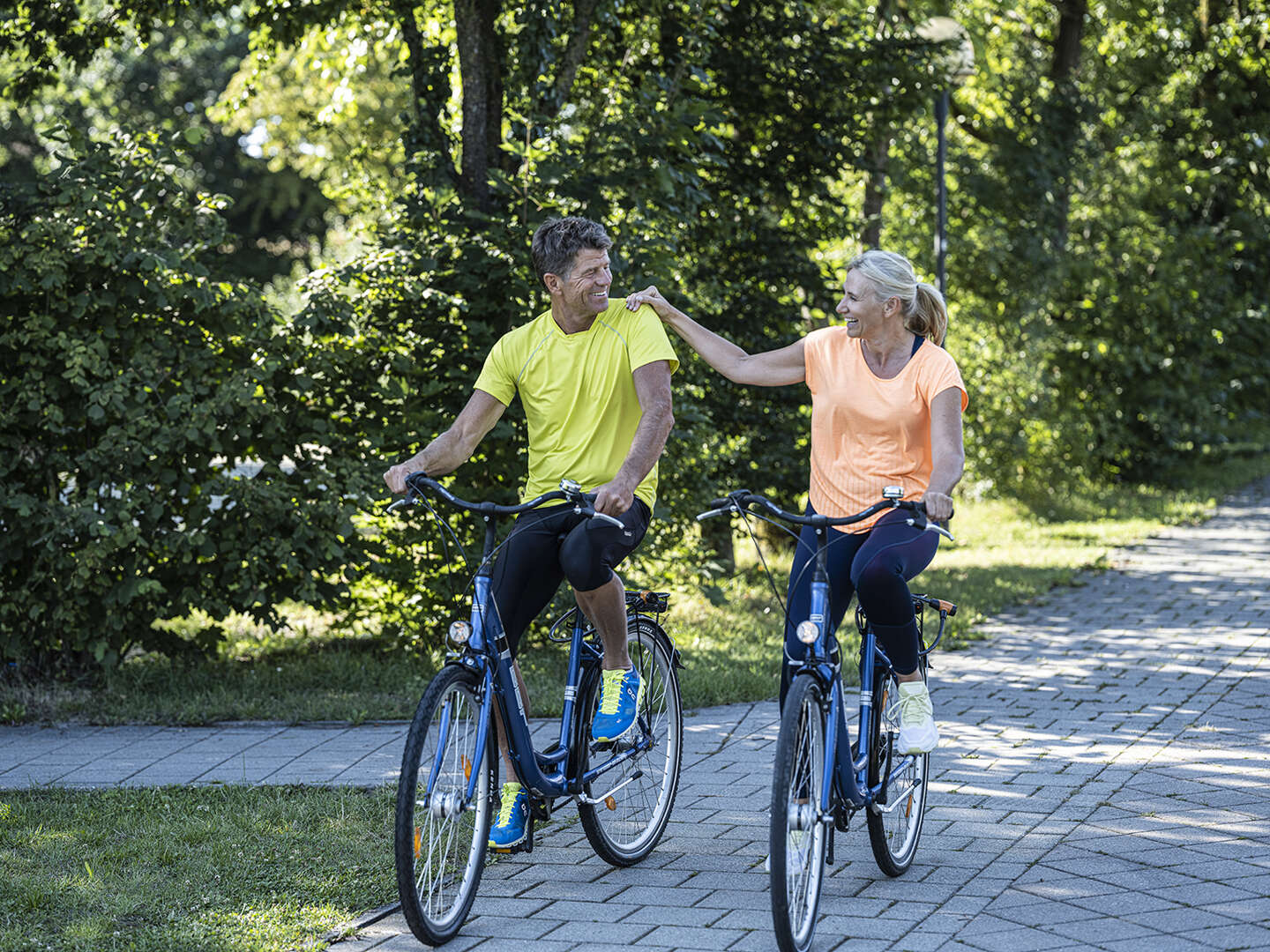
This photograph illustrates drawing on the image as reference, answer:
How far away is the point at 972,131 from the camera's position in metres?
17.7

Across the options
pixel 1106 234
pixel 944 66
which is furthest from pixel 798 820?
pixel 1106 234

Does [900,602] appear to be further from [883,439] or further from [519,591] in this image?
[519,591]

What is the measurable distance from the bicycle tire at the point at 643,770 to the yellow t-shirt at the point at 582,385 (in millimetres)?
600

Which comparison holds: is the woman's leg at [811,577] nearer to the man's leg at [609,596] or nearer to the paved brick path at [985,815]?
the man's leg at [609,596]

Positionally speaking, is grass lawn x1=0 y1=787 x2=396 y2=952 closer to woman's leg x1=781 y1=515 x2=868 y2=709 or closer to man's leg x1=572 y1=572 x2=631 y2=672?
man's leg x1=572 y1=572 x2=631 y2=672

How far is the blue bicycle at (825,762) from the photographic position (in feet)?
12.3

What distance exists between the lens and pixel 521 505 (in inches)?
164

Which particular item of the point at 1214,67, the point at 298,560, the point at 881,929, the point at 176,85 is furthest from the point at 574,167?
the point at 176,85

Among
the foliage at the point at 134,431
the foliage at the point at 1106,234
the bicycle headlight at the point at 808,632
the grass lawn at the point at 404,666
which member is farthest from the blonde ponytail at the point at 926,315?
the foliage at the point at 1106,234

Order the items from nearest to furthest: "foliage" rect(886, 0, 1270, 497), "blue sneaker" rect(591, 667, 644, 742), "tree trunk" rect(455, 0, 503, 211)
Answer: "blue sneaker" rect(591, 667, 644, 742)
"tree trunk" rect(455, 0, 503, 211)
"foliage" rect(886, 0, 1270, 497)

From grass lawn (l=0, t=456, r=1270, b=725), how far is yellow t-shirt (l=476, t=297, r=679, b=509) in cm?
248

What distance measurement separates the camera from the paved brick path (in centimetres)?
412

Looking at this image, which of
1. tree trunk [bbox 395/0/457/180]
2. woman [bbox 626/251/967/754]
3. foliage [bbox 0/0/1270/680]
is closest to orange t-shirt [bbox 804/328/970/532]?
woman [bbox 626/251/967/754]

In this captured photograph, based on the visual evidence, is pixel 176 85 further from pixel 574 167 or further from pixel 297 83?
pixel 574 167
